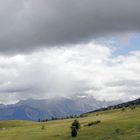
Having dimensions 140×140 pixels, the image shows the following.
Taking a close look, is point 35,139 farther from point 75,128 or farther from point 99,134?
point 99,134

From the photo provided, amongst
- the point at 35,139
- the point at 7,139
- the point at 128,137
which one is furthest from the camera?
the point at 7,139

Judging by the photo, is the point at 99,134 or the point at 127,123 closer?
the point at 99,134

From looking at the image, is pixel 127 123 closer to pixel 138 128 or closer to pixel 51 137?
pixel 138 128

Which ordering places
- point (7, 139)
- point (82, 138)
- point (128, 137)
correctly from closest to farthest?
point (128, 137) < point (82, 138) < point (7, 139)

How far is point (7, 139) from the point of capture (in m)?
150

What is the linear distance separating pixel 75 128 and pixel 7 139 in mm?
27043

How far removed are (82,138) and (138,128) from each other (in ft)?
64.1

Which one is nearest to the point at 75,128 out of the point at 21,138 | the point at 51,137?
the point at 51,137

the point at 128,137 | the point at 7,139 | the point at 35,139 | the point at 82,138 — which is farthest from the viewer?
the point at 7,139

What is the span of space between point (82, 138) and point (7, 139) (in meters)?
33.3

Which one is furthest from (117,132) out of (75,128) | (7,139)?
(7,139)

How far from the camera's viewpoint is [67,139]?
131250 millimetres

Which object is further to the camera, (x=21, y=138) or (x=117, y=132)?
(x=21, y=138)

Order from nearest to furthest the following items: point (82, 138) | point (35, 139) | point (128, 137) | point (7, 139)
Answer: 1. point (128, 137)
2. point (82, 138)
3. point (35, 139)
4. point (7, 139)
